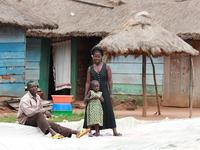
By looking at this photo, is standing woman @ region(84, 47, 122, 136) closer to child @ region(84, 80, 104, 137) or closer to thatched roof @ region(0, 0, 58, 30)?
child @ region(84, 80, 104, 137)

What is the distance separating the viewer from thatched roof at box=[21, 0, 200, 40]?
12.4 m

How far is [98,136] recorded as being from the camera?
625 centimetres

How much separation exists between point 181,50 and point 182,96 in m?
3.90

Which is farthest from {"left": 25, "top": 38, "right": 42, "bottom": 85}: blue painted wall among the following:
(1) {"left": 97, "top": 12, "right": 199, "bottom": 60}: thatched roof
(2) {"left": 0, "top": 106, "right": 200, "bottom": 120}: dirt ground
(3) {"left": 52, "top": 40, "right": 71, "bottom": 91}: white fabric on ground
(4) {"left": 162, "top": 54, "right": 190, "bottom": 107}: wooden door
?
(1) {"left": 97, "top": 12, "right": 199, "bottom": 60}: thatched roof

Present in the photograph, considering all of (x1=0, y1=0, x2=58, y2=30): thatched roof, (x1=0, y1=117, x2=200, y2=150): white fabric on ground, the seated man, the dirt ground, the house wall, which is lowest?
the dirt ground

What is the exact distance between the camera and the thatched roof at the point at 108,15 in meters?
12.4

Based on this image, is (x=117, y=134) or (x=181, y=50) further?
(x=181, y=50)

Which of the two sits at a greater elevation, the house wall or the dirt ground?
the house wall

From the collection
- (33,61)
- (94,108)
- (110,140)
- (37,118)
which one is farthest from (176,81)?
(110,140)

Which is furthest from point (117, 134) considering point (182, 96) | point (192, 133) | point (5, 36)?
point (182, 96)

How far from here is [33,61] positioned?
13.4 m

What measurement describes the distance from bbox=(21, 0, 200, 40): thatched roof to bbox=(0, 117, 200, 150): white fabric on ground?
5.60 meters

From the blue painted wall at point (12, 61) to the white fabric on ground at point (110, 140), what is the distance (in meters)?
4.24

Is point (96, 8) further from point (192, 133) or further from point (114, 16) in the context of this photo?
point (192, 133)
